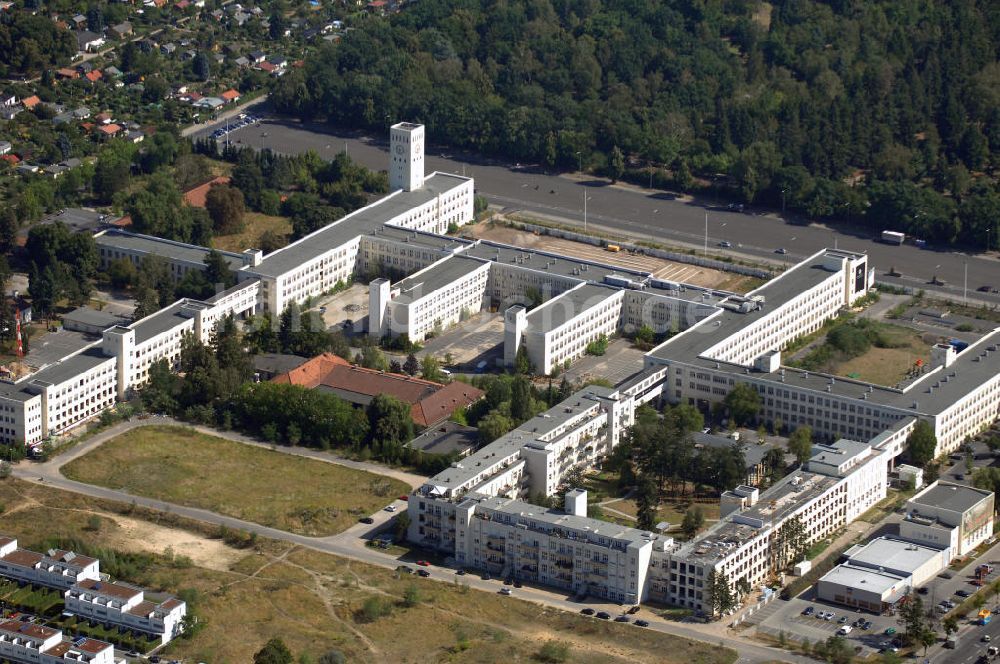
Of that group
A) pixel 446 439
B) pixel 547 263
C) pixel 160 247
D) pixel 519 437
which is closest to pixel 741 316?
pixel 547 263

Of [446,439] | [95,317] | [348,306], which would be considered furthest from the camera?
[348,306]

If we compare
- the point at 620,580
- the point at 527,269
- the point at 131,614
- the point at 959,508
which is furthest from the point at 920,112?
the point at 131,614

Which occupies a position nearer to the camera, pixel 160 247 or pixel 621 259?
pixel 160 247

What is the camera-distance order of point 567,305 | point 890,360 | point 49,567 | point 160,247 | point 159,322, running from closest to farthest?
1. point 49,567
2. point 159,322
3. point 890,360
4. point 567,305
5. point 160,247

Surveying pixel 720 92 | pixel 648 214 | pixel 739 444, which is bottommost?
pixel 648 214

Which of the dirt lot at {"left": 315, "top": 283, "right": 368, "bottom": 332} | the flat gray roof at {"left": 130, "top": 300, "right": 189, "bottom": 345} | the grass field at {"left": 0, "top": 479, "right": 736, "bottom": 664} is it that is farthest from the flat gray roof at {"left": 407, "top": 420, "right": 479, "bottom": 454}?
the flat gray roof at {"left": 130, "top": 300, "right": 189, "bottom": 345}

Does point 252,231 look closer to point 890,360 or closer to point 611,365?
point 611,365

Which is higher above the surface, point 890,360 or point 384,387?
point 384,387

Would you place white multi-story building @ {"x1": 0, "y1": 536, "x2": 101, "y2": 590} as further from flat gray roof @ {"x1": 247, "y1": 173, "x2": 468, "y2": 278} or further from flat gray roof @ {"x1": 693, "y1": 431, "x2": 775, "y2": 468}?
flat gray roof @ {"x1": 247, "y1": 173, "x2": 468, "y2": 278}
